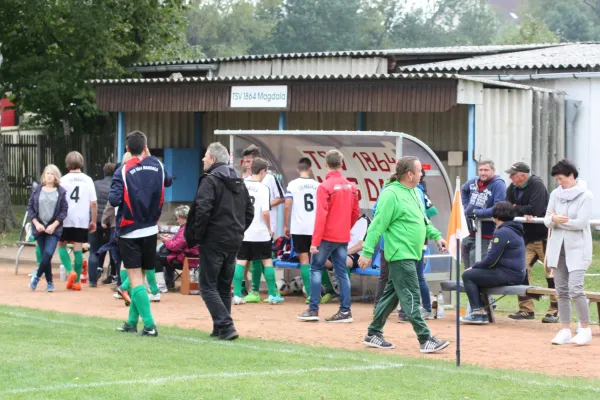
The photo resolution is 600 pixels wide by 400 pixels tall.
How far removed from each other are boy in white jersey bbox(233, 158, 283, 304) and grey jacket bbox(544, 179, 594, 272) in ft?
13.5

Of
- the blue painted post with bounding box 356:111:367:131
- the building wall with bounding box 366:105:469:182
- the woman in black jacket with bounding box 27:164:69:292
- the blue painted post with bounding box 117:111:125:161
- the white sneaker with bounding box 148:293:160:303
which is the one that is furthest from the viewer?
the blue painted post with bounding box 117:111:125:161

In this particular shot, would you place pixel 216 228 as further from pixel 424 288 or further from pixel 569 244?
pixel 569 244

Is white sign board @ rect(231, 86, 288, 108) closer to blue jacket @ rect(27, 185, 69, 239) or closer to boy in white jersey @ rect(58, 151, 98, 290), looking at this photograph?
boy in white jersey @ rect(58, 151, 98, 290)

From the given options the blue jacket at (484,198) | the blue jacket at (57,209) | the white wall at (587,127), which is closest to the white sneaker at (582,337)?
the blue jacket at (484,198)

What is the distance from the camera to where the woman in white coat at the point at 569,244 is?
11203 mm

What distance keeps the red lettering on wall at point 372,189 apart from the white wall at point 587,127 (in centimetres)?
733

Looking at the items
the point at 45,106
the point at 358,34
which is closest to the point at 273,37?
the point at 358,34

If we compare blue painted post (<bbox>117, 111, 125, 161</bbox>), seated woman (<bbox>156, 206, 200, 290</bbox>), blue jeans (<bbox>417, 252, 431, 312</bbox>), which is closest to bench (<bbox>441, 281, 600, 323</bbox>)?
blue jeans (<bbox>417, 252, 431, 312</bbox>)

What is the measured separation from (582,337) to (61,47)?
19720 mm

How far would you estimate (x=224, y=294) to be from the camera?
36.9 ft

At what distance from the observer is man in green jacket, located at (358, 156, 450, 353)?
414 inches

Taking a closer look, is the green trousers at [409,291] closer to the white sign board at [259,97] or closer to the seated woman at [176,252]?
the seated woman at [176,252]

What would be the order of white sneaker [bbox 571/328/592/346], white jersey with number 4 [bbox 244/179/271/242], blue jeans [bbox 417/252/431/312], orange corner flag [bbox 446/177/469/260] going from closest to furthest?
1. orange corner flag [bbox 446/177/469/260]
2. white sneaker [bbox 571/328/592/346]
3. blue jeans [bbox 417/252/431/312]
4. white jersey with number 4 [bbox 244/179/271/242]

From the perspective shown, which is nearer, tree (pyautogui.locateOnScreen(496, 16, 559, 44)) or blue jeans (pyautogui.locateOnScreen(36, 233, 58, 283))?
blue jeans (pyautogui.locateOnScreen(36, 233, 58, 283))
